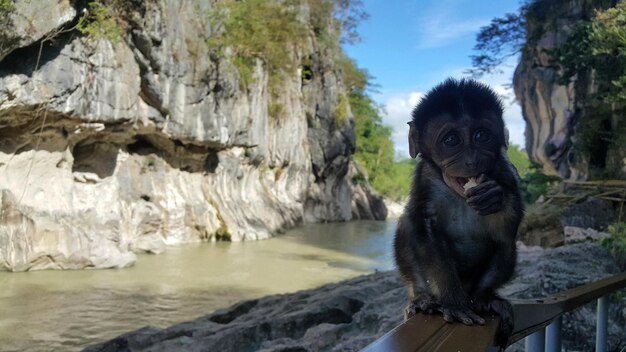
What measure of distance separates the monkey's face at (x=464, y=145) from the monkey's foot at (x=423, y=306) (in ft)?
1.38

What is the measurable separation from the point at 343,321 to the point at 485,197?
14.0ft

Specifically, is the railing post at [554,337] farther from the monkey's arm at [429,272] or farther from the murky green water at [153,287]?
the murky green water at [153,287]

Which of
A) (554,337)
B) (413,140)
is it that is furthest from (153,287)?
(554,337)

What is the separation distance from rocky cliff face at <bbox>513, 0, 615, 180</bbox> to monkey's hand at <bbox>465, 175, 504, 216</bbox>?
611 inches

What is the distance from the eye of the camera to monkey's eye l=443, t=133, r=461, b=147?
214 cm

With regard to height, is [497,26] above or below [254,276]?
above

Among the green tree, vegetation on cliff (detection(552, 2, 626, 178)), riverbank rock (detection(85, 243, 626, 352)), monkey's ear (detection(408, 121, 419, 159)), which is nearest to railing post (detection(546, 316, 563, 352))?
monkey's ear (detection(408, 121, 419, 159))

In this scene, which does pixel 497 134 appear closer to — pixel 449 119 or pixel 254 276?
pixel 449 119

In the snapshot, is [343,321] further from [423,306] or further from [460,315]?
[460,315]

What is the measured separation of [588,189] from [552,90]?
837 cm

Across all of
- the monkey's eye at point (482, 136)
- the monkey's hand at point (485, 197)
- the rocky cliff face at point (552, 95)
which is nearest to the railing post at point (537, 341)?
the monkey's hand at point (485, 197)

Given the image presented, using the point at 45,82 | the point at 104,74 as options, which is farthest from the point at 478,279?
the point at 104,74

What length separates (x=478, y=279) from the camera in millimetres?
2152

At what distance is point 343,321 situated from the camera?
19.2 ft
